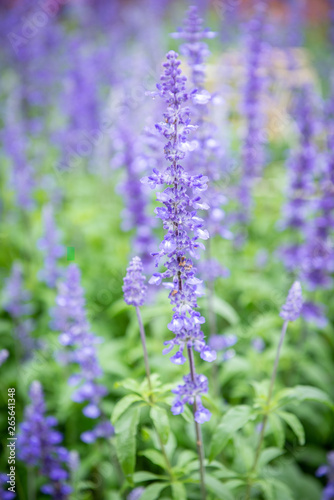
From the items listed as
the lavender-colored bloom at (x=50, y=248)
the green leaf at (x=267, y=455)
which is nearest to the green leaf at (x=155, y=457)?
the green leaf at (x=267, y=455)

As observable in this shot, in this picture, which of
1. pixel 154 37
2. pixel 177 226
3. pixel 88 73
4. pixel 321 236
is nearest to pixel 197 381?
pixel 177 226

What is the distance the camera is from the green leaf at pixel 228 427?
111 inches

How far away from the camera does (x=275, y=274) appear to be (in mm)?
6875

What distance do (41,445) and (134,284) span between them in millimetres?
2108

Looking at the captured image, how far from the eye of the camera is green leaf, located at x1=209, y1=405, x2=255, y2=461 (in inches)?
111

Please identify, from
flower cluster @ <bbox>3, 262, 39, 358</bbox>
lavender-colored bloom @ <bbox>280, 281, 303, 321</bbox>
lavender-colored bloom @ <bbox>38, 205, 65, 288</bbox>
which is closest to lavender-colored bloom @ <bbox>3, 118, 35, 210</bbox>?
lavender-colored bloom @ <bbox>38, 205, 65, 288</bbox>

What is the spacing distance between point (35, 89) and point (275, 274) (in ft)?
27.4

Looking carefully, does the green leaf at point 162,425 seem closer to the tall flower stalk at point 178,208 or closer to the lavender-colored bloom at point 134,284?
the tall flower stalk at point 178,208

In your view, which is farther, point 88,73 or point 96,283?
point 88,73

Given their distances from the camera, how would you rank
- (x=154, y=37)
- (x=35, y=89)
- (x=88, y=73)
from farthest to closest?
1. (x=154, y=37)
2. (x=35, y=89)
3. (x=88, y=73)

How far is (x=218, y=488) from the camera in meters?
3.14

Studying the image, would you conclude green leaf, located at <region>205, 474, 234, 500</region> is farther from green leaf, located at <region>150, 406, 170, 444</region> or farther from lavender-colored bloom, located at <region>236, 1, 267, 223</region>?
lavender-colored bloom, located at <region>236, 1, 267, 223</region>

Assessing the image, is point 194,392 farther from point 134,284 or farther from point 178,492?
point 178,492

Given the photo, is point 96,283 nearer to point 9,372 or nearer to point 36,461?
point 9,372
